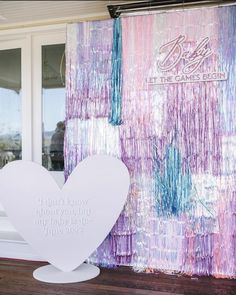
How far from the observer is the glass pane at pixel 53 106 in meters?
3.51

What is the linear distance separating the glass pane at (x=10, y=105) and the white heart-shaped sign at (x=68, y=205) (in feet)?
2.99

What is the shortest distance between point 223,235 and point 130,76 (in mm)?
1506

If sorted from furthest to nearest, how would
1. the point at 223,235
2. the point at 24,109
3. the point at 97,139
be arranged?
1. the point at 24,109
2. the point at 97,139
3. the point at 223,235

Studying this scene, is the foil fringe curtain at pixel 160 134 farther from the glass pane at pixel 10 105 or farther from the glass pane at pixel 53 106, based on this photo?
the glass pane at pixel 10 105

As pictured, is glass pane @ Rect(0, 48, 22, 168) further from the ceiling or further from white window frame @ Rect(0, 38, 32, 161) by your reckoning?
the ceiling

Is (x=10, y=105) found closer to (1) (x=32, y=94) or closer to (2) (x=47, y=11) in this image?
(1) (x=32, y=94)

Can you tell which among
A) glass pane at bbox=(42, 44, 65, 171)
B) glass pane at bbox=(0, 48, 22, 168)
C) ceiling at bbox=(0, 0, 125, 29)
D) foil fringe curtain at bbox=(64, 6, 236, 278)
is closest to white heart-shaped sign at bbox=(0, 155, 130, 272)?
foil fringe curtain at bbox=(64, 6, 236, 278)

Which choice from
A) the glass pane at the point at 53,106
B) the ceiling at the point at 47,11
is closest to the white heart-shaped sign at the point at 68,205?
the glass pane at the point at 53,106

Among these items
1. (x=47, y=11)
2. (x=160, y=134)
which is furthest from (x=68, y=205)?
(x=47, y=11)

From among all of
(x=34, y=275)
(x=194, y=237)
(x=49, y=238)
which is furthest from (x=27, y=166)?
(x=194, y=237)

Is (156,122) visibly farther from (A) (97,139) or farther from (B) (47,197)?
(B) (47,197)

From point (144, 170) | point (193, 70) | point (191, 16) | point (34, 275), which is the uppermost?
point (191, 16)

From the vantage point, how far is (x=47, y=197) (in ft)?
9.18

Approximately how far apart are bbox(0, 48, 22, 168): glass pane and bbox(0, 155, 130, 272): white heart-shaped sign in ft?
2.99
